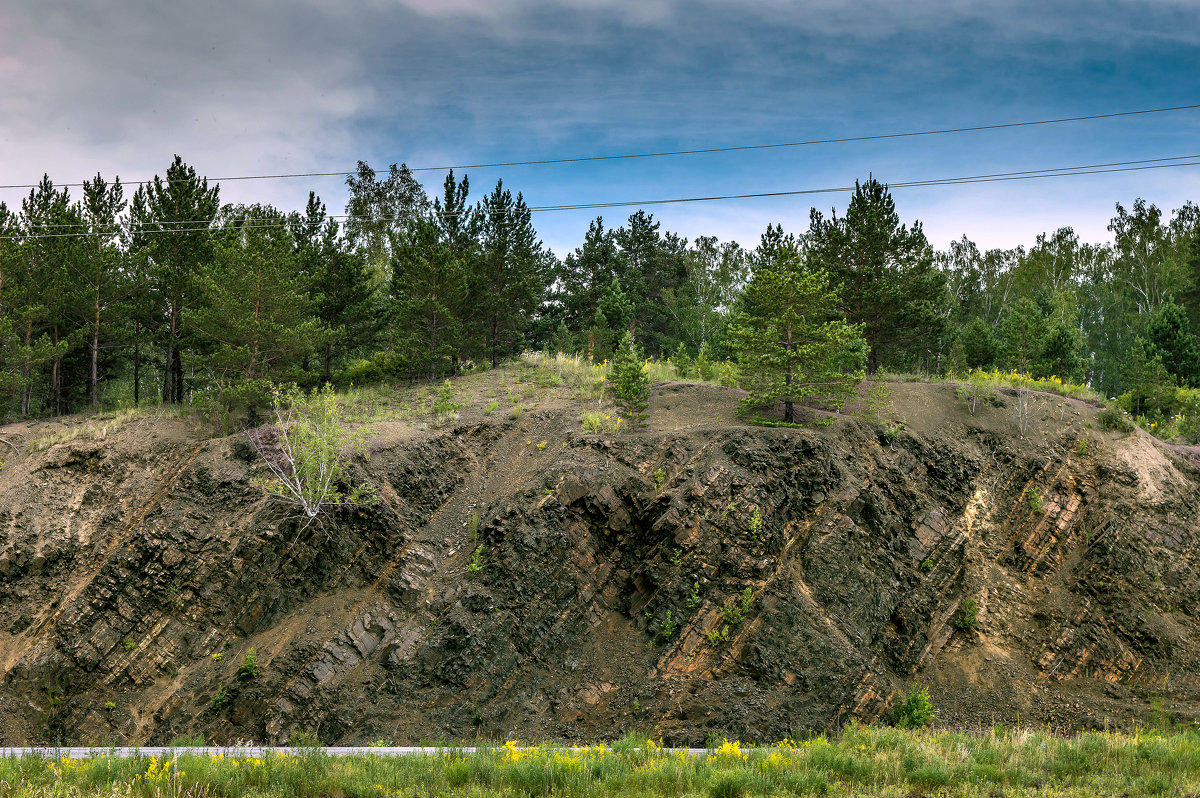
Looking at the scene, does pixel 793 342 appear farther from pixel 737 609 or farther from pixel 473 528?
pixel 473 528

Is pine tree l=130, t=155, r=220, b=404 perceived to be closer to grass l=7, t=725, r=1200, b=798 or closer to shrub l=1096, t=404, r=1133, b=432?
grass l=7, t=725, r=1200, b=798

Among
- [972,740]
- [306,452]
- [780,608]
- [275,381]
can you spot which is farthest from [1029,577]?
[275,381]

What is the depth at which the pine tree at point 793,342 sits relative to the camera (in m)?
20.5

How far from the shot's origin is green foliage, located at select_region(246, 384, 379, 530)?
732 inches

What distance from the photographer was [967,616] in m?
18.5

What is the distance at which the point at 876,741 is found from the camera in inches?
475

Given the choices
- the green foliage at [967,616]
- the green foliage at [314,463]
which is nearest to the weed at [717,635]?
the green foliage at [967,616]

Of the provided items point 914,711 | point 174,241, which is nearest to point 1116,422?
point 914,711

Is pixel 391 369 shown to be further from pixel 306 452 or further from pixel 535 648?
pixel 535 648

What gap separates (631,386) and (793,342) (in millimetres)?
4876

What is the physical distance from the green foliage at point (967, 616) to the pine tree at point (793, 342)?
620cm

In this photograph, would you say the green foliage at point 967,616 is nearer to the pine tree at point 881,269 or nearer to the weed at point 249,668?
the pine tree at point 881,269

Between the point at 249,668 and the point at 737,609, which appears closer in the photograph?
A: the point at 249,668

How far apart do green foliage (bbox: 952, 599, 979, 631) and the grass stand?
7453mm
